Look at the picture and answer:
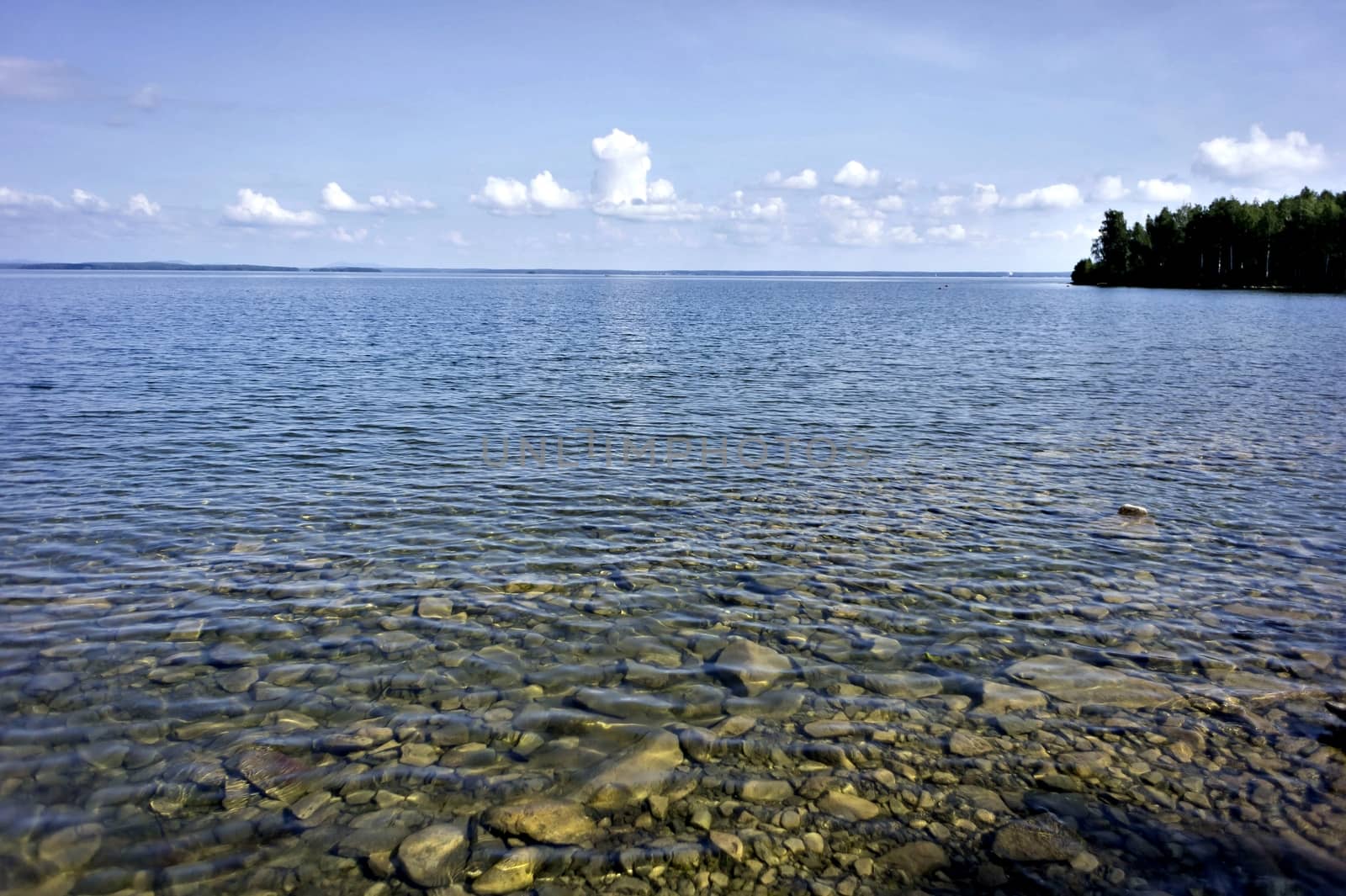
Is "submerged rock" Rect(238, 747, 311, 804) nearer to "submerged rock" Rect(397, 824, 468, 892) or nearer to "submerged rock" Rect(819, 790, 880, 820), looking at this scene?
"submerged rock" Rect(397, 824, 468, 892)

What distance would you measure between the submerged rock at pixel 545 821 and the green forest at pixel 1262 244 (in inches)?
7434

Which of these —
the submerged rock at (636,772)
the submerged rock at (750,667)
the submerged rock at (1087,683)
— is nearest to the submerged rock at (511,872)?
the submerged rock at (636,772)

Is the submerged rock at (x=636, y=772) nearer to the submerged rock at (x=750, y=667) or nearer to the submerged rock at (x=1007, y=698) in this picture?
the submerged rock at (x=750, y=667)

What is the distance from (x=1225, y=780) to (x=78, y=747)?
40.6 ft

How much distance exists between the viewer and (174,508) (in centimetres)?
1803

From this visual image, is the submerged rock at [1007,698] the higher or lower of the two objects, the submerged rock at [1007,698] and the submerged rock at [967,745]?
the higher

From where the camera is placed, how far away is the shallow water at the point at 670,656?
7.39m

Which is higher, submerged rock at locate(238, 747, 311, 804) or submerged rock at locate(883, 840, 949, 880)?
submerged rock at locate(238, 747, 311, 804)

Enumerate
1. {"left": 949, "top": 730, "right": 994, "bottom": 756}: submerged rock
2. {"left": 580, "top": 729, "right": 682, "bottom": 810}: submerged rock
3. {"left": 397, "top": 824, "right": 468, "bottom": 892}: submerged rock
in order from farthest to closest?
{"left": 949, "top": 730, "right": 994, "bottom": 756}: submerged rock → {"left": 580, "top": 729, "right": 682, "bottom": 810}: submerged rock → {"left": 397, "top": 824, "right": 468, "bottom": 892}: submerged rock

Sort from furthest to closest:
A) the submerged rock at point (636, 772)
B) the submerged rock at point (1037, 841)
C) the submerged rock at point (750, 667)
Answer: the submerged rock at point (750, 667) → the submerged rock at point (636, 772) → the submerged rock at point (1037, 841)

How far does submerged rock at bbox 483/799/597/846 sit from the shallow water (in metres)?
0.05

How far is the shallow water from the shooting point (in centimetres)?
739

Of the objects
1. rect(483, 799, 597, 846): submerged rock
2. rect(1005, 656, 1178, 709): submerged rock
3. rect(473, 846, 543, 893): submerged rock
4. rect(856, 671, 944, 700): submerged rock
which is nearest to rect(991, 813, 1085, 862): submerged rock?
rect(856, 671, 944, 700): submerged rock

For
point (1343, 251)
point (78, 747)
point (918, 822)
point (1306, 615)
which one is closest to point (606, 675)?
point (918, 822)
